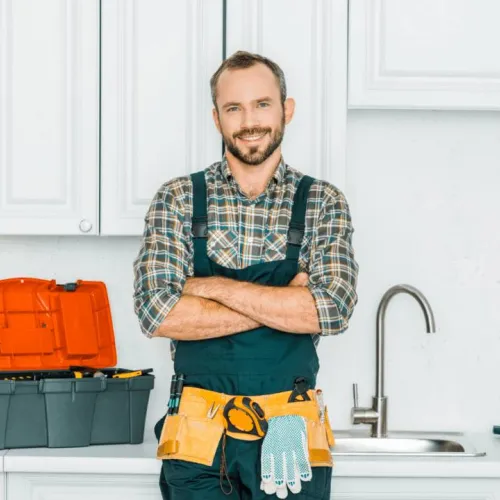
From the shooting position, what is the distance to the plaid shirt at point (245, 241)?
224cm

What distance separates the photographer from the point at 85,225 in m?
2.79

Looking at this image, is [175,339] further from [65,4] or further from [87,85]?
[65,4]

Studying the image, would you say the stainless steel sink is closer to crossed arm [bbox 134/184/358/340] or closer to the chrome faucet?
the chrome faucet

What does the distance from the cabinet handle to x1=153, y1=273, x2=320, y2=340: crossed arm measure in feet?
2.14

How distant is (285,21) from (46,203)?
32.5 inches

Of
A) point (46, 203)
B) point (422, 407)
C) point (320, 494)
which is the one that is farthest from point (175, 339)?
point (422, 407)

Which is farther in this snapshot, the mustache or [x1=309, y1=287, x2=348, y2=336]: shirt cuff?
the mustache

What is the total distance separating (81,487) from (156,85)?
3.58 ft

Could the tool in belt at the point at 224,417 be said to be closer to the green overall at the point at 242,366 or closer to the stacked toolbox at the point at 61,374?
the green overall at the point at 242,366

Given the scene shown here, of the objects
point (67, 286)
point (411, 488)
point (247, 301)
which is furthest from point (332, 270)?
point (67, 286)

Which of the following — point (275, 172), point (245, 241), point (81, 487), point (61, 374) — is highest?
point (275, 172)

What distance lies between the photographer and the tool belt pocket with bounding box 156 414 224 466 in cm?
215

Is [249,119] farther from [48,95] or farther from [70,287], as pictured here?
[70,287]

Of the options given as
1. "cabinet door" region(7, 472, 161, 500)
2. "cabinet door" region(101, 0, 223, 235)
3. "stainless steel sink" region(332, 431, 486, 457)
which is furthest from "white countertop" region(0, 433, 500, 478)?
"cabinet door" region(101, 0, 223, 235)
